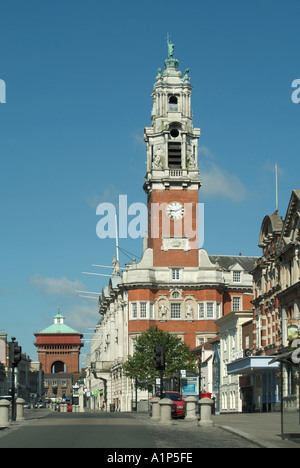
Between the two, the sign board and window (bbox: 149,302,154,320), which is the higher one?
window (bbox: 149,302,154,320)

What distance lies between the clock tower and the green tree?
19.5 meters

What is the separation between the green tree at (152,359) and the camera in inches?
3529

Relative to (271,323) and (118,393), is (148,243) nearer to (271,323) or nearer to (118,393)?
(118,393)

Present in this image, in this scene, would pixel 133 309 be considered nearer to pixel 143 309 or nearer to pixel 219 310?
pixel 143 309

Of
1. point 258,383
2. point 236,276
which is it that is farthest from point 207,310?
point 258,383

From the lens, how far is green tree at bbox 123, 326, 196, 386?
89.6 meters

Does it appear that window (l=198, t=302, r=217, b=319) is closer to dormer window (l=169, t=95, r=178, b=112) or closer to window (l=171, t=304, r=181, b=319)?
window (l=171, t=304, r=181, b=319)

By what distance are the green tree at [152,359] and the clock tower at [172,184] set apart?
19.5 m

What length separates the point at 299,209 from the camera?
56.5m

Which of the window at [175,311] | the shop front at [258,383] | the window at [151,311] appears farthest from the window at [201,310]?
the shop front at [258,383]

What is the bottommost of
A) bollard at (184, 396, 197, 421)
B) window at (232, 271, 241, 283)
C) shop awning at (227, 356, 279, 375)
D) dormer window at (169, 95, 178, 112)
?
bollard at (184, 396, 197, 421)

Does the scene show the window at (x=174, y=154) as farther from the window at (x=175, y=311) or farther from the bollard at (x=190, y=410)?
the bollard at (x=190, y=410)

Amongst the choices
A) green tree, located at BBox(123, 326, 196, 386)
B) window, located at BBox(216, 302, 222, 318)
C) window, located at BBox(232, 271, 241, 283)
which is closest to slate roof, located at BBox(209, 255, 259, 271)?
window, located at BBox(232, 271, 241, 283)
